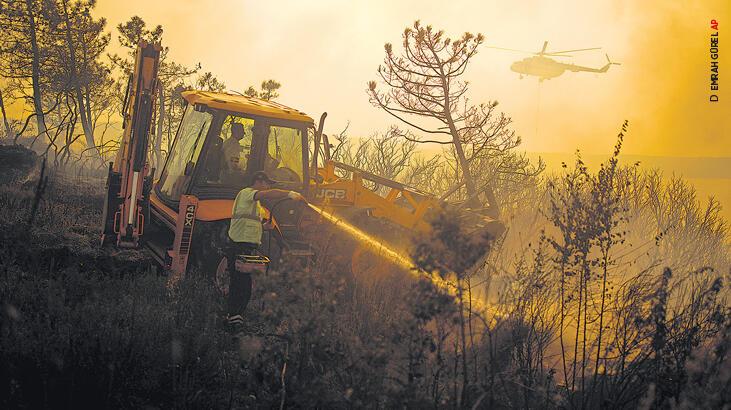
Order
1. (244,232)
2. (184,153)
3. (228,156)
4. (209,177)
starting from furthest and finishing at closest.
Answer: (184,153) < (228,156) < (209,177) < (244,232)

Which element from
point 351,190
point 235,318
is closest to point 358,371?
point 235,318

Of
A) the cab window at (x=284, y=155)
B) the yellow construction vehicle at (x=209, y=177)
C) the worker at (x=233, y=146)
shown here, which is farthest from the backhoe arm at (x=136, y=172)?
the cab window at (x=284, y=155)

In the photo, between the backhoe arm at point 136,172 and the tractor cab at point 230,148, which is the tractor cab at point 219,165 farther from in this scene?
the backhoe arm at point 136,172

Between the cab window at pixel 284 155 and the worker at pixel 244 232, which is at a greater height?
the cab window at pixel 284 155

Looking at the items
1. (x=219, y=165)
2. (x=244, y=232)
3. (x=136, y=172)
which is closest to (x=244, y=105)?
(x=219, y=165)

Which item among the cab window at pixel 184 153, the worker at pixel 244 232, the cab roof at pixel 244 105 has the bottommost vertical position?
the worker at pixel 244 232

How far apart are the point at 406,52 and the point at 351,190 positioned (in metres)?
4.66

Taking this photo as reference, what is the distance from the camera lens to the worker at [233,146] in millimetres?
8148

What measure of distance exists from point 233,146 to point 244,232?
195 centimetres

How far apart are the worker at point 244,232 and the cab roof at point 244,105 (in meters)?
1.84

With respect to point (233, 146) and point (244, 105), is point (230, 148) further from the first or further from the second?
point (244, 105)

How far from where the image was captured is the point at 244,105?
8250 millimetres

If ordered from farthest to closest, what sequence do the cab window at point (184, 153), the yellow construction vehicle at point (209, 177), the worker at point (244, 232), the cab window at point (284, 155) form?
the cab window at point (284, 155), the cab window at point (184, 153), the yellow construction vehicle at point (209, 177), the worker at point (244, 232)

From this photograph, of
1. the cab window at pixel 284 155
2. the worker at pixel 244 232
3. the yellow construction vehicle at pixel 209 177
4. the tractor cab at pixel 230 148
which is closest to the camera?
A: the worker at pixel 244 232
